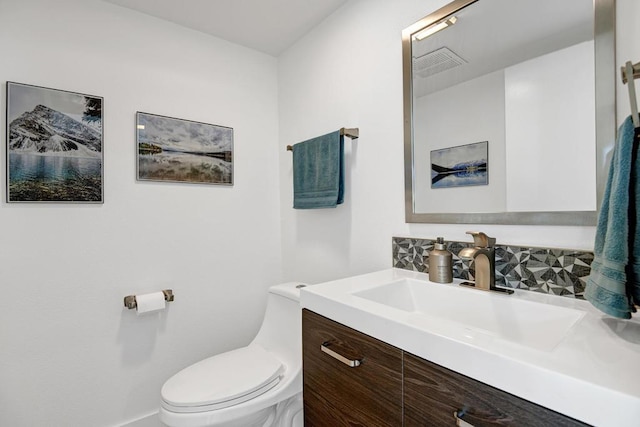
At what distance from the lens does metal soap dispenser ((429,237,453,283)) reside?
108 centimetres

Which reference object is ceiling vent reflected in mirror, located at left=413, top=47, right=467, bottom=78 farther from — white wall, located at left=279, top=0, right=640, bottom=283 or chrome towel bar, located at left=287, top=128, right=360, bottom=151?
chrome towel bar, located at left=287, top=128, right=360, bottom=151

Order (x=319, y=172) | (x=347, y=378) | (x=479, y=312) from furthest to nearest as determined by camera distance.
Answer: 1. (x=319, y=172)
2. (x=479, y=312)
3. (x=347, y=378)

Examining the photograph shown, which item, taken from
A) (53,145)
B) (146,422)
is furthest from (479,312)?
(53,145)

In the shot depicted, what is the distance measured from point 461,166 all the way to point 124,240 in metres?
1.66

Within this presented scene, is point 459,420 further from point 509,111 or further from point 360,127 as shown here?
point 360,127

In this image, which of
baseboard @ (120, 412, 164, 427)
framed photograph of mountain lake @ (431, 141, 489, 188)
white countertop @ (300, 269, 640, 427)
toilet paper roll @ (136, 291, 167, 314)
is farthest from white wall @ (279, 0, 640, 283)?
baseboard @ (120, 412, 164, 427)

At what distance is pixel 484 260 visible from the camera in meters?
0.97

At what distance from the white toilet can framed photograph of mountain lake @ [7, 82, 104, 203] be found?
3.31 feet

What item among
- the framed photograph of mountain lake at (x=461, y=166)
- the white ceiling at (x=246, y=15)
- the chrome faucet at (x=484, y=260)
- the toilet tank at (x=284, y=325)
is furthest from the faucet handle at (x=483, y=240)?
the white ceiling at (x=246, y=15)

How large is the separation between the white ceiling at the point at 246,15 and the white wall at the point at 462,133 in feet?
2.83

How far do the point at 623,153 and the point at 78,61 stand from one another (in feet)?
6.81

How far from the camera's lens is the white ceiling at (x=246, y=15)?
5.11 feet

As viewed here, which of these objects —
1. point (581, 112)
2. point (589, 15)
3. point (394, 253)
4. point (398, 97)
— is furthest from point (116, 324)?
point (589, 15)

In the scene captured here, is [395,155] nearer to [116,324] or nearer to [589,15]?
[589,15]
